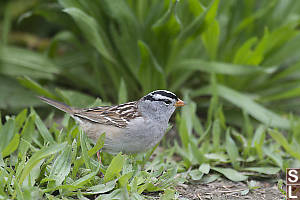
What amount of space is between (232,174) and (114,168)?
1.50 meters

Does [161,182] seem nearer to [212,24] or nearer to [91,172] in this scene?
[91,172]

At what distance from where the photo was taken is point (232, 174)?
4938 mm

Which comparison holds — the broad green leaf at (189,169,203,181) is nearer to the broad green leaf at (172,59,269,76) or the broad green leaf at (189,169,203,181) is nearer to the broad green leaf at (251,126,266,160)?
the broad green leaf at (251,126,266,160)

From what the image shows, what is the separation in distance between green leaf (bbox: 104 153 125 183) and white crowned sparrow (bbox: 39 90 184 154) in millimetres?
385

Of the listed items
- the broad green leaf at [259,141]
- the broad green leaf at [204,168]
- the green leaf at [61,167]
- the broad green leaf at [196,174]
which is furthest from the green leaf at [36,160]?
the broad green leaf at [259,141]

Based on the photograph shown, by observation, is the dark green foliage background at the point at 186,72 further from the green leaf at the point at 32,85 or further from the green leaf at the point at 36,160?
the green leaf at the point at 36,160

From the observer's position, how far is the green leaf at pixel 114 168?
157 inches

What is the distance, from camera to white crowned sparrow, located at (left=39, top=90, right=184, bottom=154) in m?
4.40

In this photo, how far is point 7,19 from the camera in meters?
6.99

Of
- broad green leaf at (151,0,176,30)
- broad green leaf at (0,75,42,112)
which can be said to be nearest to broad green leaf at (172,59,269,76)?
broad green leaf at (151,0,176,30)

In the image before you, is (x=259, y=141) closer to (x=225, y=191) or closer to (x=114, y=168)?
(x=225, y=191)

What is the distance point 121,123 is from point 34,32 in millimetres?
4058

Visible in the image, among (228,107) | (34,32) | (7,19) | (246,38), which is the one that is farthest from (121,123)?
(34,32)

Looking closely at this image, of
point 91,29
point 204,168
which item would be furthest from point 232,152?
point 91,29
